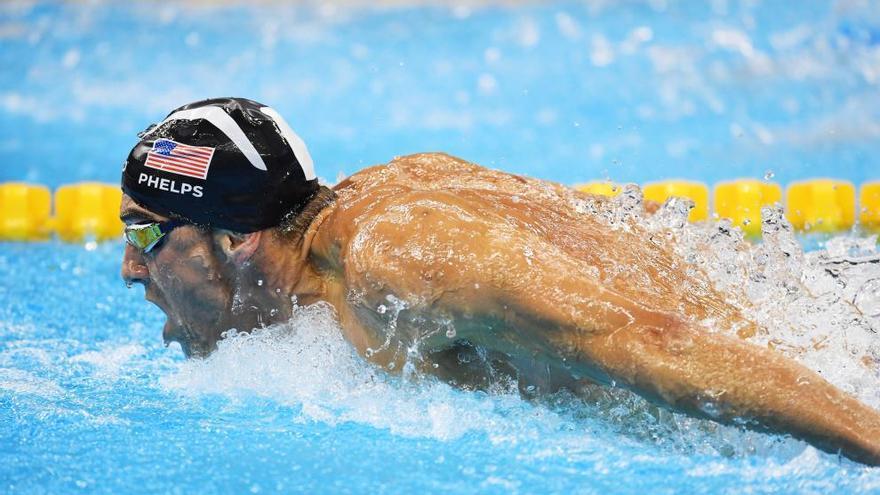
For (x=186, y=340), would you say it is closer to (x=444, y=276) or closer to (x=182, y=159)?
(x=182, y=159)

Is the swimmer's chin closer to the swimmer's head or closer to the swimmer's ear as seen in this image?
the swimmer's head

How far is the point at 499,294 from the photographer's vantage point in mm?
1875

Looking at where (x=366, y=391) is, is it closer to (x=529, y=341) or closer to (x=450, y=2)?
(x=529, y=341)

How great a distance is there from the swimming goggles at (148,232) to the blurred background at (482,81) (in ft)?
15.7

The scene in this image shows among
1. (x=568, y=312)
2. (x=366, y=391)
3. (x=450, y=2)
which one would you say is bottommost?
(x=366, y=391)

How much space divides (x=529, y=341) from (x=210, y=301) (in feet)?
2.67

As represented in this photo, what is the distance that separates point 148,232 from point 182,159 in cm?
20

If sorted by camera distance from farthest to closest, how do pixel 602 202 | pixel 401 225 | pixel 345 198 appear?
1. pixel 602 202
2. pixel 345 198
3. pixel 401 225

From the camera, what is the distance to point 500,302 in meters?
1.88

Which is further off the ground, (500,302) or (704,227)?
(704,227)

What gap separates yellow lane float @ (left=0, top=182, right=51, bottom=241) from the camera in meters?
5.57

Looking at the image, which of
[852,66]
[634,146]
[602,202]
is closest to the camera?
[602,202]

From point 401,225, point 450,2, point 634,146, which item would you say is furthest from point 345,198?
point 450,2

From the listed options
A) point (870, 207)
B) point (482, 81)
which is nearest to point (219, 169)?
point (870, 207)
